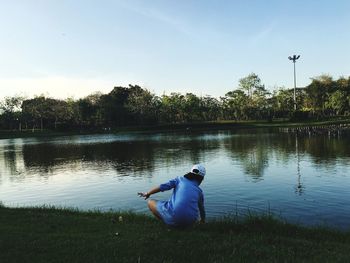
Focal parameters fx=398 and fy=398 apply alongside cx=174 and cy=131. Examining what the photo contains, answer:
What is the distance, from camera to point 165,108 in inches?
5192

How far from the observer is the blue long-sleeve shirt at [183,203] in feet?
32.1

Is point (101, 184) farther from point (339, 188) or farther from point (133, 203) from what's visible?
point (339, 188)

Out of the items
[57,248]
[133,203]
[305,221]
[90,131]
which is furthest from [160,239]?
[90,131]

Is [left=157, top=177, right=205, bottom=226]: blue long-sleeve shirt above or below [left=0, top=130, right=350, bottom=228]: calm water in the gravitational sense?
above

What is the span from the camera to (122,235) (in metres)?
9.76

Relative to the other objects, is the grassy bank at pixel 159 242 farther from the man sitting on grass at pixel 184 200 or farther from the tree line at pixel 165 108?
the tree line at pixel 165 108

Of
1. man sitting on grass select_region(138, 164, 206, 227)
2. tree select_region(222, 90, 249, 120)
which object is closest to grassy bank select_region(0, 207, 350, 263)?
man sitting on grass select_region(138, 164, 206, 227)

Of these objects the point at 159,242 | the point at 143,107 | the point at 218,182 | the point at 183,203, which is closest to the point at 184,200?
the point at 183,203

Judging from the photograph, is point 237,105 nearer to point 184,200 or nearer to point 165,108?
point 165,108

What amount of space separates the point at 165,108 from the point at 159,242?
405 ft

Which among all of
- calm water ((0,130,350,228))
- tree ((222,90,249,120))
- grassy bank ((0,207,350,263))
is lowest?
calm water ((0,130,350,228))

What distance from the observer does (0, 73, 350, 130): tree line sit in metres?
126

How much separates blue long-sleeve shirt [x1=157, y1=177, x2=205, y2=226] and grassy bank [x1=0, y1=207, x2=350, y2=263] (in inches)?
11.9

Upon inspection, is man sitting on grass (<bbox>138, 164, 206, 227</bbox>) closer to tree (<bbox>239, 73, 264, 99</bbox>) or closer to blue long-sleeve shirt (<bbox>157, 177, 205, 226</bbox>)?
blue long-sleeve shirt (<bbox>157, 177, 205, 226</bbox>)
